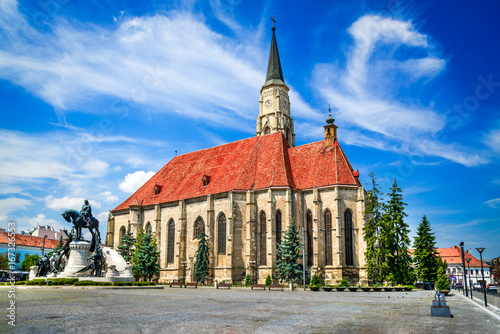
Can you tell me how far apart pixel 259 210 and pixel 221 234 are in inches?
224

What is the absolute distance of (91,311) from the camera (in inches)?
517

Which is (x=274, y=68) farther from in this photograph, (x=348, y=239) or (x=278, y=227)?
(x=348, y=239)

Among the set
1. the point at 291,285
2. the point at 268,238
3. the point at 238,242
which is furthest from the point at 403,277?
the point at 238,242

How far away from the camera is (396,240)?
39.5 metres

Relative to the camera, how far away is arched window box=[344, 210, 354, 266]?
41.3m

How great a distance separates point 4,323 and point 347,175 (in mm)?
37524

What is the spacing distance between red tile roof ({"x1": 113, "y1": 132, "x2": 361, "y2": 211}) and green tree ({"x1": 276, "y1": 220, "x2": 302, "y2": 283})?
5.87 meters

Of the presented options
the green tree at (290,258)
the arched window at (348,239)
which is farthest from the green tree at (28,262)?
the arched window at (348,239)

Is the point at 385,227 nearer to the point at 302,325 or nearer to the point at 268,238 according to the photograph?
the point at 268,238

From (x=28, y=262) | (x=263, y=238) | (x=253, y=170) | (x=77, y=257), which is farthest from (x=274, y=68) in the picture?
(x=28, y=262)

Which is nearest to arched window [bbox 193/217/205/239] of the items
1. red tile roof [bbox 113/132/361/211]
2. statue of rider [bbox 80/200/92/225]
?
red tile roof [bbox 113/132/361/211]

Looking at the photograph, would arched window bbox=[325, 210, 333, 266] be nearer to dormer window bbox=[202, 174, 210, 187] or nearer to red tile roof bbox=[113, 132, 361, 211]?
red tile roof bbox=[113, 132, 361, 211]

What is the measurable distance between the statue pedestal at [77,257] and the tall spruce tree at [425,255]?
1257 inches

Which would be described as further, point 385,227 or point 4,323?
point 385,227
